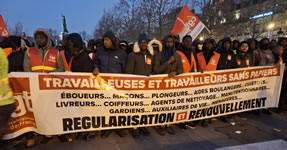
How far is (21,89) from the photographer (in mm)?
2783

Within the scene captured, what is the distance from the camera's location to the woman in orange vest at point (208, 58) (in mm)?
4219

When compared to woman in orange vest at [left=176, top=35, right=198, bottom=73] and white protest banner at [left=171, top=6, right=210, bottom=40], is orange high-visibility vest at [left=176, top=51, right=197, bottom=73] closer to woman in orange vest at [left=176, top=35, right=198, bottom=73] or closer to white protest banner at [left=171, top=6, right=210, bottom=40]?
woman in orange vest at [left=176, top=35, right=198, bottom=73]

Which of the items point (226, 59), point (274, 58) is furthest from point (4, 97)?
point (274, 58)

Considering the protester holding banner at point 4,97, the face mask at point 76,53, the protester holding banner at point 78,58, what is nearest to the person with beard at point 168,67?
the protester holding banner at point 78,58

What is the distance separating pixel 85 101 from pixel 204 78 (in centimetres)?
244

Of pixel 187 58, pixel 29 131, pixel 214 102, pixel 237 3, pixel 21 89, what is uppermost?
pixel 237 3

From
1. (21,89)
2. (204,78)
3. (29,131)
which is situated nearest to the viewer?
(21,89)

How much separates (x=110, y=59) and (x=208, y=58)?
8.03 feet

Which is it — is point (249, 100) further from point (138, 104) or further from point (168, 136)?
point (138, 104)

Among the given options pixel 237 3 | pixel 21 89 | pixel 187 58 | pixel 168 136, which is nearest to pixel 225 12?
pixel 187 58

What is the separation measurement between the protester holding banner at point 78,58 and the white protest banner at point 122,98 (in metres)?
0.22

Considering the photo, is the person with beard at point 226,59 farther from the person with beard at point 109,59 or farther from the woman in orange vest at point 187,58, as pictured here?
the person with beard at point 109,59

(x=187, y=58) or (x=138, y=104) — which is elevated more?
(x=187, y=58)

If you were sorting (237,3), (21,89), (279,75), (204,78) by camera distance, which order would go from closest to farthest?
(21,89) → (204,78) → (279,75) → (237,3)
